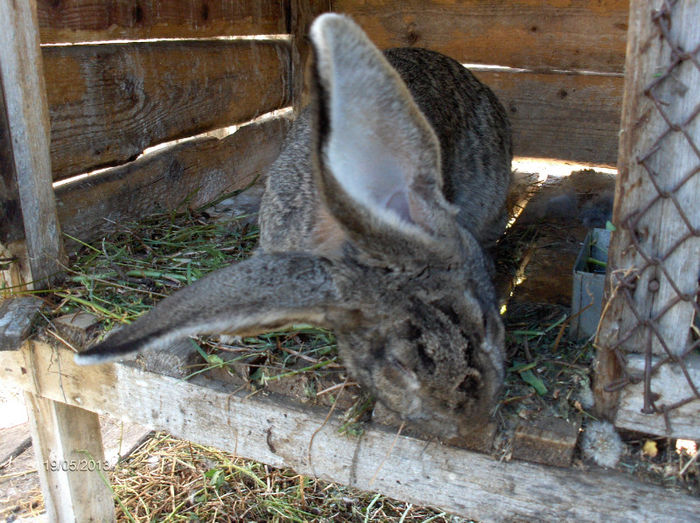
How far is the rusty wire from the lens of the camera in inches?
59.7

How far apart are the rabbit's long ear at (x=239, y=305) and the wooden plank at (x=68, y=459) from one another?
146 centimetres

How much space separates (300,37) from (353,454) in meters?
3.10

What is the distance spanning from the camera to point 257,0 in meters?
4.16

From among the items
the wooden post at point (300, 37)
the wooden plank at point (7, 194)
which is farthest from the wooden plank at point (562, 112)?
the wooden plank at point (7, 194)

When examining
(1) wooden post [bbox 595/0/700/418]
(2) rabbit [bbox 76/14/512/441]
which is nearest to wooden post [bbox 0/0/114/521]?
(2) rabbit [bbox 76/14/512/441]

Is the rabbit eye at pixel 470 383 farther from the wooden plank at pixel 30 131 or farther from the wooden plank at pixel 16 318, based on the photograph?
the wooden plank at pixel 30 131

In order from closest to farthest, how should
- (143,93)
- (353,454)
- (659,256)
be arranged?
1. (659,256)
2. (353,454)
3. (143,93)

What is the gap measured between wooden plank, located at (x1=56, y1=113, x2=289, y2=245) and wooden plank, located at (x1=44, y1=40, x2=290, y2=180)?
0.10 meters

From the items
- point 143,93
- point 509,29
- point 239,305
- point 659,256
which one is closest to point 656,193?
point 659,256

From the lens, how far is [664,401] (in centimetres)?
182

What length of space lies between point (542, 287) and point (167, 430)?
170 cm

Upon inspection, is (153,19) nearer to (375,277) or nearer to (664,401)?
(375,277)

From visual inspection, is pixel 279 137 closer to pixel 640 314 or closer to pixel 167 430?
pixel 167 430

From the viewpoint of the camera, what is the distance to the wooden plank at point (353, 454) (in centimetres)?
193
